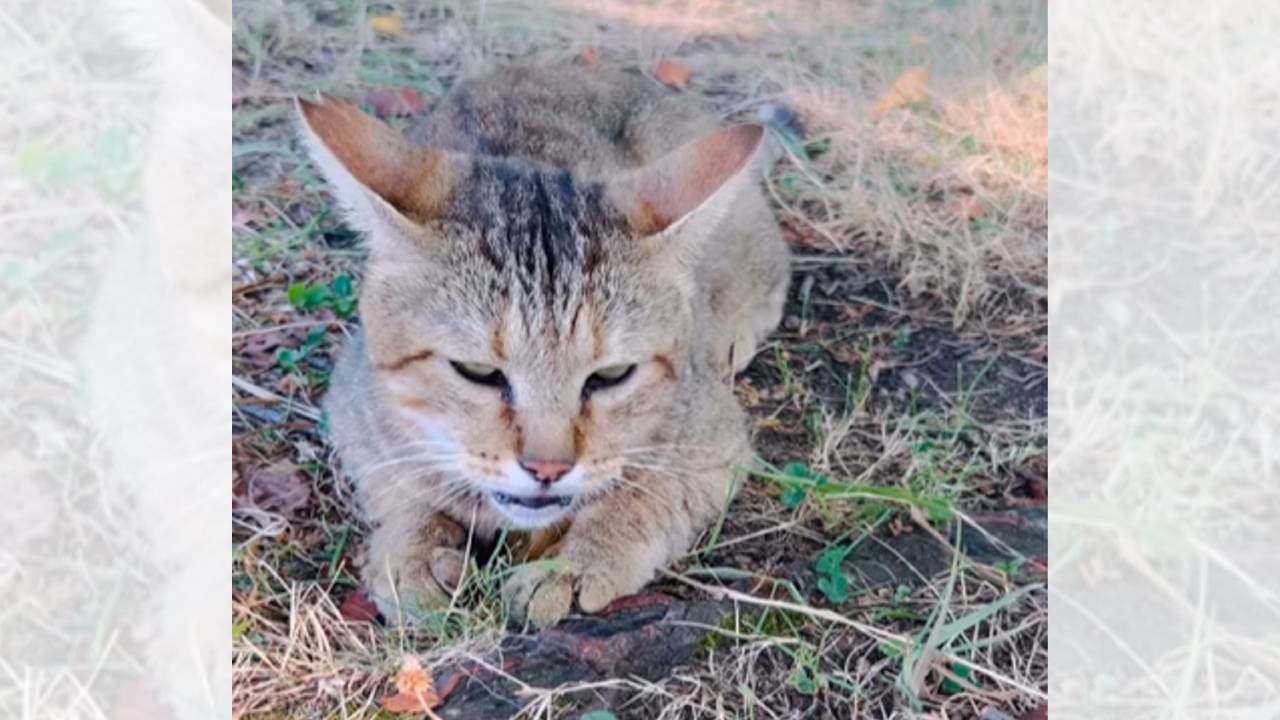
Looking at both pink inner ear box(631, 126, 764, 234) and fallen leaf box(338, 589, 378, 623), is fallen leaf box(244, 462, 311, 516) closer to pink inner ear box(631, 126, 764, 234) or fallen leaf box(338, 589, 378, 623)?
fallen leaf box(338, 589, 378, 623)

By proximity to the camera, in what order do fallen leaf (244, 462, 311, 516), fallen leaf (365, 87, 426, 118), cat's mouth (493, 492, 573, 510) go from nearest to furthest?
cat's mouth (493, 492, 573, 510) → fallen leaf (244, 462, 311, 516) → fallen leaf (365, 87, 426, 118)

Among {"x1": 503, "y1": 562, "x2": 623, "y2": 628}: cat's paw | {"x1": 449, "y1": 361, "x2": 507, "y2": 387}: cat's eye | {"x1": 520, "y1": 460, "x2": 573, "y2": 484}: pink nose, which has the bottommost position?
{"x1": 503, "y1": 562, "x2": 623, "y2": 628}: cat's paw

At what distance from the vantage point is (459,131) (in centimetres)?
215

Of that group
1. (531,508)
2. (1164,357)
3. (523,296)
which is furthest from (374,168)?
(1164,357)

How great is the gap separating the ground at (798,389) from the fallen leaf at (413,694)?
0.07 feet

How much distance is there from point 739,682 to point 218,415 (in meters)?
0.89

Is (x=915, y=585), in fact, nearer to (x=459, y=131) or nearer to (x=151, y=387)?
(x=459, y=131)

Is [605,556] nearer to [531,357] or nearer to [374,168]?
[531,357]

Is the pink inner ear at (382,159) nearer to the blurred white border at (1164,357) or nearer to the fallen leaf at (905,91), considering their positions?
the fallen leaf at (905,91)

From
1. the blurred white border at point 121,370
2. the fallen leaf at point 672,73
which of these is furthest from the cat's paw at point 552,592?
the fallen leaf at point 672,73

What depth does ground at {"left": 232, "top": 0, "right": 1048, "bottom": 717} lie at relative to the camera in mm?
1974

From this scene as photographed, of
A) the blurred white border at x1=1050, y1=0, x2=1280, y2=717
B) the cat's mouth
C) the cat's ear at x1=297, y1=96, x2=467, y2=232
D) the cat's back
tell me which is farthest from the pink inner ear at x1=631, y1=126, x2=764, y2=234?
the blurred white border at x1=1050, y1=0, x2=1280, y2=717

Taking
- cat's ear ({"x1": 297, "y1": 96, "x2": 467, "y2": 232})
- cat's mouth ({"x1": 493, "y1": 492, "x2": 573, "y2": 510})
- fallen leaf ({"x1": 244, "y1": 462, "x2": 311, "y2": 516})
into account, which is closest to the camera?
cat's ear ({"x1": 297, "y1": 96, "x2": 467, "y2": 232})

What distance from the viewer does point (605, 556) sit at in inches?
78.7
